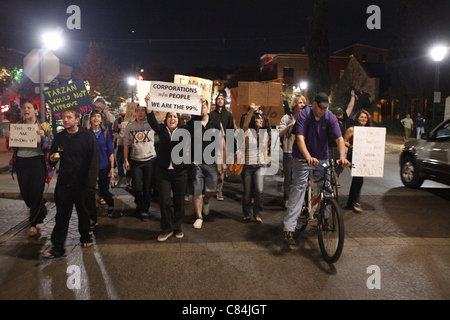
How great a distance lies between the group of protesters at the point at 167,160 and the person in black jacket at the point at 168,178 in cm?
1

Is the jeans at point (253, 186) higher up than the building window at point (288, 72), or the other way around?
the building window at point (288, 72)

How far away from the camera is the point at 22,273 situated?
4.17 meters

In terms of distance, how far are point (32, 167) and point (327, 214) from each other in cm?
406

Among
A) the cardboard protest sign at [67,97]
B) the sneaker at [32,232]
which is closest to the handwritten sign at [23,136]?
the sneaker at [32,232]

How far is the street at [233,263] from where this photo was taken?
3701 millimetres

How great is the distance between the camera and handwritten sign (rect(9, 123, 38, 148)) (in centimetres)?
530

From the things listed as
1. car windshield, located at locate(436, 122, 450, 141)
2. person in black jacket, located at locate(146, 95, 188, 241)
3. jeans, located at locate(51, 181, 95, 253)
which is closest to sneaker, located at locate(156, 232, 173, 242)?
person in black jacket, located at locate(146, 95, 188, 241)

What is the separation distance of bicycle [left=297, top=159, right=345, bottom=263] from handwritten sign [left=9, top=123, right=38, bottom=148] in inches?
150

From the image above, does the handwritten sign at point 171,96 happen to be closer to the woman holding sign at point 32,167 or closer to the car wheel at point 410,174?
the woman holding sign at point 32,167

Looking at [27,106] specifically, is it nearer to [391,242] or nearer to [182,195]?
[182,195]

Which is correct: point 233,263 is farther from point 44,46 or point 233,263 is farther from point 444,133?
point 44,46

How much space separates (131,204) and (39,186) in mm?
2255

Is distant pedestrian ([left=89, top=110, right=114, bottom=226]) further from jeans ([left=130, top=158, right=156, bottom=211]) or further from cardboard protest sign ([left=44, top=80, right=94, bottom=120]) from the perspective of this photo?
cardboard protest sign ([left=44, top=80, right=94, bottom=120])
